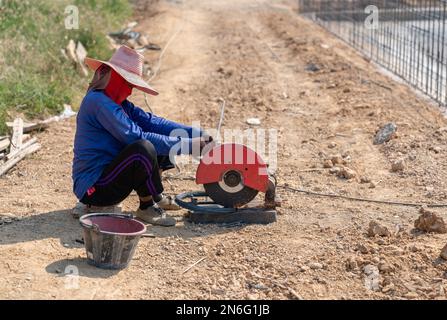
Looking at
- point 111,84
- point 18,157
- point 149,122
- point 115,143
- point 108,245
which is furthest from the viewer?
point 18,157

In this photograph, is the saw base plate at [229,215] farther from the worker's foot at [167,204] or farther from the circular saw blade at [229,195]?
the worker's foot at [167,204]

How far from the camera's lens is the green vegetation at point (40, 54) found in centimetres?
918

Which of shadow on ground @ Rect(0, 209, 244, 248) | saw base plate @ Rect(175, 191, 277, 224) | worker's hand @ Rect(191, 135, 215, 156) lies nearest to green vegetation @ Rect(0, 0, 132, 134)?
shadow on ground @ Rect(0, 209, 244, 248)

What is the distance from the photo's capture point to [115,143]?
5809 millimetres

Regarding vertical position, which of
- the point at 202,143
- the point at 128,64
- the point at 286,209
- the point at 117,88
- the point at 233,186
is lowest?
the point at 286,209

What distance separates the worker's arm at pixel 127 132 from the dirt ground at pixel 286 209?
620mm

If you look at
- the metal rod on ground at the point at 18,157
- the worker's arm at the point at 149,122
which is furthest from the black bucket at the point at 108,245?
the metal rod on ground at the point at 18,157

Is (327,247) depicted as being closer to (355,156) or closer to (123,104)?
(123,104)

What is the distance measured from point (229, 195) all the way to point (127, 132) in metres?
0.88

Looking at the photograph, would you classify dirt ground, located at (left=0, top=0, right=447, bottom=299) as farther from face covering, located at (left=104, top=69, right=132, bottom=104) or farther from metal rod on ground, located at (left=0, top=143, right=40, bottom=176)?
face covering, located at (left=104, top=69, right=132, bottom=104)

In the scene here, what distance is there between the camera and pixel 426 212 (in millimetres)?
5688

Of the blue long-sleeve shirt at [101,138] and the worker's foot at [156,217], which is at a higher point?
the blue long-sleeve shirt at [101,138]

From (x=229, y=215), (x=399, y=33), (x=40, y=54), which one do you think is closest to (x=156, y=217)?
(x=229, y=215)

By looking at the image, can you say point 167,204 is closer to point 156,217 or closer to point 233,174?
point 156,217
